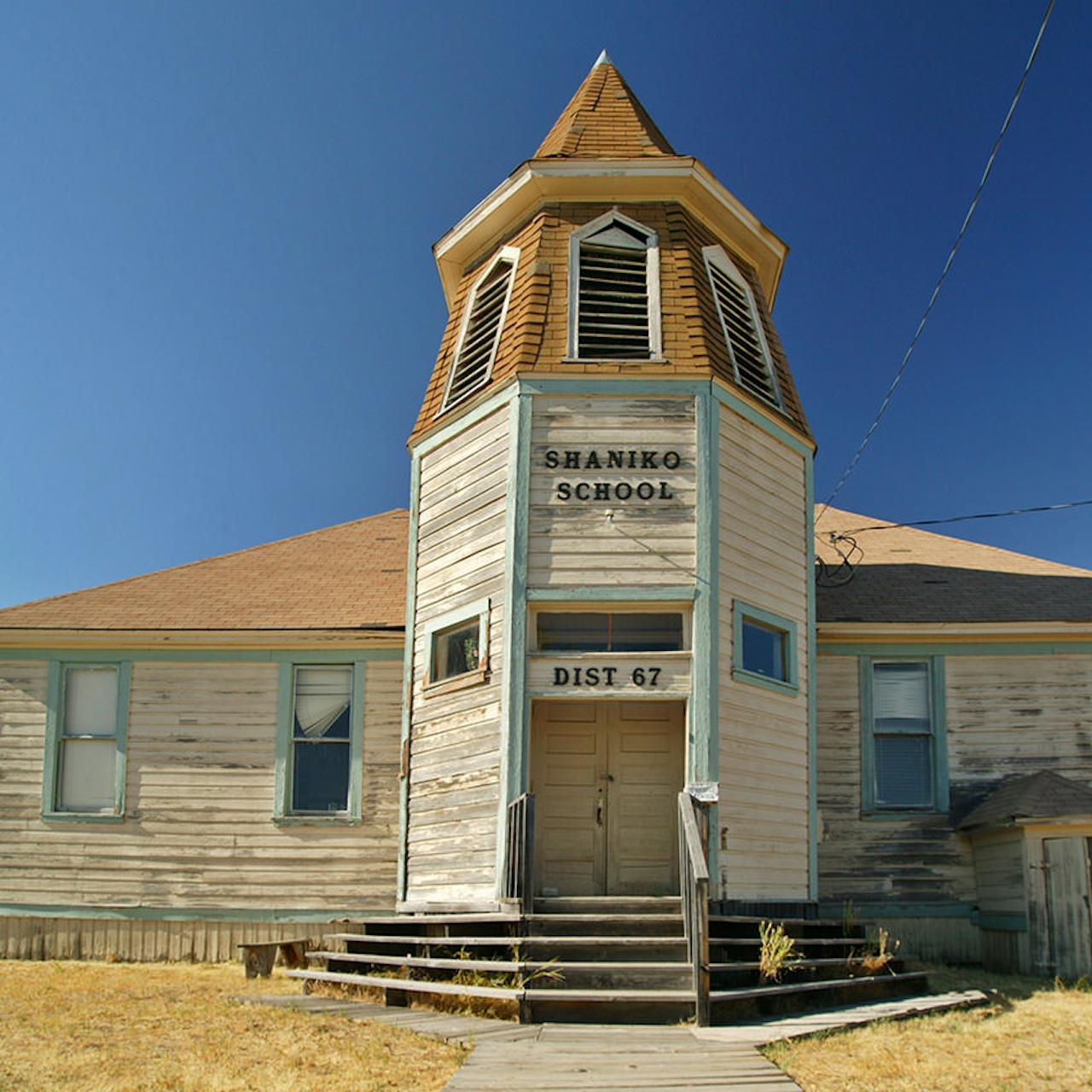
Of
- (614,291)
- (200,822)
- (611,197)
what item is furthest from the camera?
(200,822)

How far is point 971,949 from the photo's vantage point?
13.8 m

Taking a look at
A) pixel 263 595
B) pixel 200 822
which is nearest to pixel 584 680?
pixel 200 822

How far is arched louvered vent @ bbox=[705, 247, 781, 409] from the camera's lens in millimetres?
13695

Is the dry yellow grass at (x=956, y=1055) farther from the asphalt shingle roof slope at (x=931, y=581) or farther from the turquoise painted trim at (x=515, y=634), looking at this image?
the asphalt shingle roof slope at (x=931, y=581)

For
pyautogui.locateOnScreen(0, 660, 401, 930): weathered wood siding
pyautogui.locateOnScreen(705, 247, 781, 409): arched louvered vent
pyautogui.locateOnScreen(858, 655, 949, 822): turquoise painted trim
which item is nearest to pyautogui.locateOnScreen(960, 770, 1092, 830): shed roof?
pyautogui.locateOnScreen(858, 655, 949, 822): turquoise painted trim

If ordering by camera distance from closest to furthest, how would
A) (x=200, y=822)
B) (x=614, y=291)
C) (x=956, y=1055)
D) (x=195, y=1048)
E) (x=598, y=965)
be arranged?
1. (x=195, y=1048)
2. (x=956, y=1055)
3. (x=598, y=965)
4. (x=614, y=291)
5. (x=200, y=822)

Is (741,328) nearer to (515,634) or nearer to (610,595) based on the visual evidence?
(610,595)

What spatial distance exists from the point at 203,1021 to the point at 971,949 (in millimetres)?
9129

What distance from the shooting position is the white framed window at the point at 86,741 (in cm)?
1484

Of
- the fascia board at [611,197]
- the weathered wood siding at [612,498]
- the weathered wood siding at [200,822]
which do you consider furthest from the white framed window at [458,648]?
the fascia board at [611,197]

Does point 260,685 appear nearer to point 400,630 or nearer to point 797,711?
point 400,630

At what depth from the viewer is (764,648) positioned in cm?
1257

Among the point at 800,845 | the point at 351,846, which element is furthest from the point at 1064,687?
the point at 351,846

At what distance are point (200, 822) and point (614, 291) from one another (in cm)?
806
